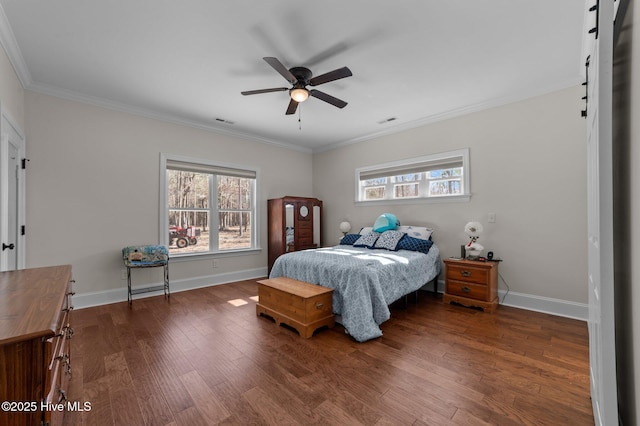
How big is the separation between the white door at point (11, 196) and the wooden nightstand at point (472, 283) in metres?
4.59

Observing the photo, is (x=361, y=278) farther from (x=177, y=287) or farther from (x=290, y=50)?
(x=177, y=287)

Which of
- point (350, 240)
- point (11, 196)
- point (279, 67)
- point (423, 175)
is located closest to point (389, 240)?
point (350, 240)

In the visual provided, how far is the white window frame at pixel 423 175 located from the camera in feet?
13.1

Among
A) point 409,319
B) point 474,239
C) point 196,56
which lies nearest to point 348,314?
point 409,319

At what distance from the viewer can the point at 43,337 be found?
84cm

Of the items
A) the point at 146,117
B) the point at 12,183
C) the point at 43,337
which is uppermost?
the point at 146,117

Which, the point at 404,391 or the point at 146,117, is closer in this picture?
the point at 404,391

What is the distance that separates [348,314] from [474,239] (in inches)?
85.5

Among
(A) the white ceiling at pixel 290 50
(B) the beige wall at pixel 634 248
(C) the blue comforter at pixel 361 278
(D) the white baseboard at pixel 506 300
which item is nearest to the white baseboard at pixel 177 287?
(D) the white baseboard at pixel 506 300

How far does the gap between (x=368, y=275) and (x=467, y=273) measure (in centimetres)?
157

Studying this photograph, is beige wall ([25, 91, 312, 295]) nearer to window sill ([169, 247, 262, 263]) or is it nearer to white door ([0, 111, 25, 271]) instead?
window sill ([169, 247, 262, 263])

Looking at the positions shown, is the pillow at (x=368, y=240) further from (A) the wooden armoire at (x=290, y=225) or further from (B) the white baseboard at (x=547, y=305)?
(B) the white baseboard at (x=547, y=305)

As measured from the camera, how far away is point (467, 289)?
3473 millimetres

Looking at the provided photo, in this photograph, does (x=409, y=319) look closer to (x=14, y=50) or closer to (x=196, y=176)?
(x=196, y=176)
